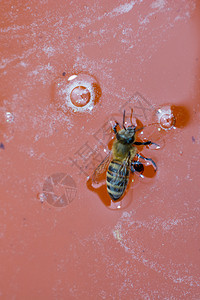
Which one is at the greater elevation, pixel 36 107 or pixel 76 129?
pixel 36 107

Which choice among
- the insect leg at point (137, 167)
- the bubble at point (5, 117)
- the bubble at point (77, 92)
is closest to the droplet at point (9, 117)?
the bubble at point (5, 117)

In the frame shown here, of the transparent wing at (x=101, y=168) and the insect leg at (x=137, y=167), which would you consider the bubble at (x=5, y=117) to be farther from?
the insect leg at (x=137, y=167)

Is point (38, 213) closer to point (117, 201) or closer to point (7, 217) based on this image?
point (7, 217)

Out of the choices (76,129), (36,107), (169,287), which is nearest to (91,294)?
(169,287)

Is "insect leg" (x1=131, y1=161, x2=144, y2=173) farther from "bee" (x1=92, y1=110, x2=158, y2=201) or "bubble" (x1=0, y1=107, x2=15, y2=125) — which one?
"bubble" (x1=0, y1=107, x2=15, y2=125)

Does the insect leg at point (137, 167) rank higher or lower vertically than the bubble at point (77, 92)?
lower

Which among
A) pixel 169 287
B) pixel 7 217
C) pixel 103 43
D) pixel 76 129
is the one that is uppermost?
pixel 103 43

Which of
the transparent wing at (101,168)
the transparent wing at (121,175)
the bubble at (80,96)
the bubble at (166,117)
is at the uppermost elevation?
the bubble at (80,96)
